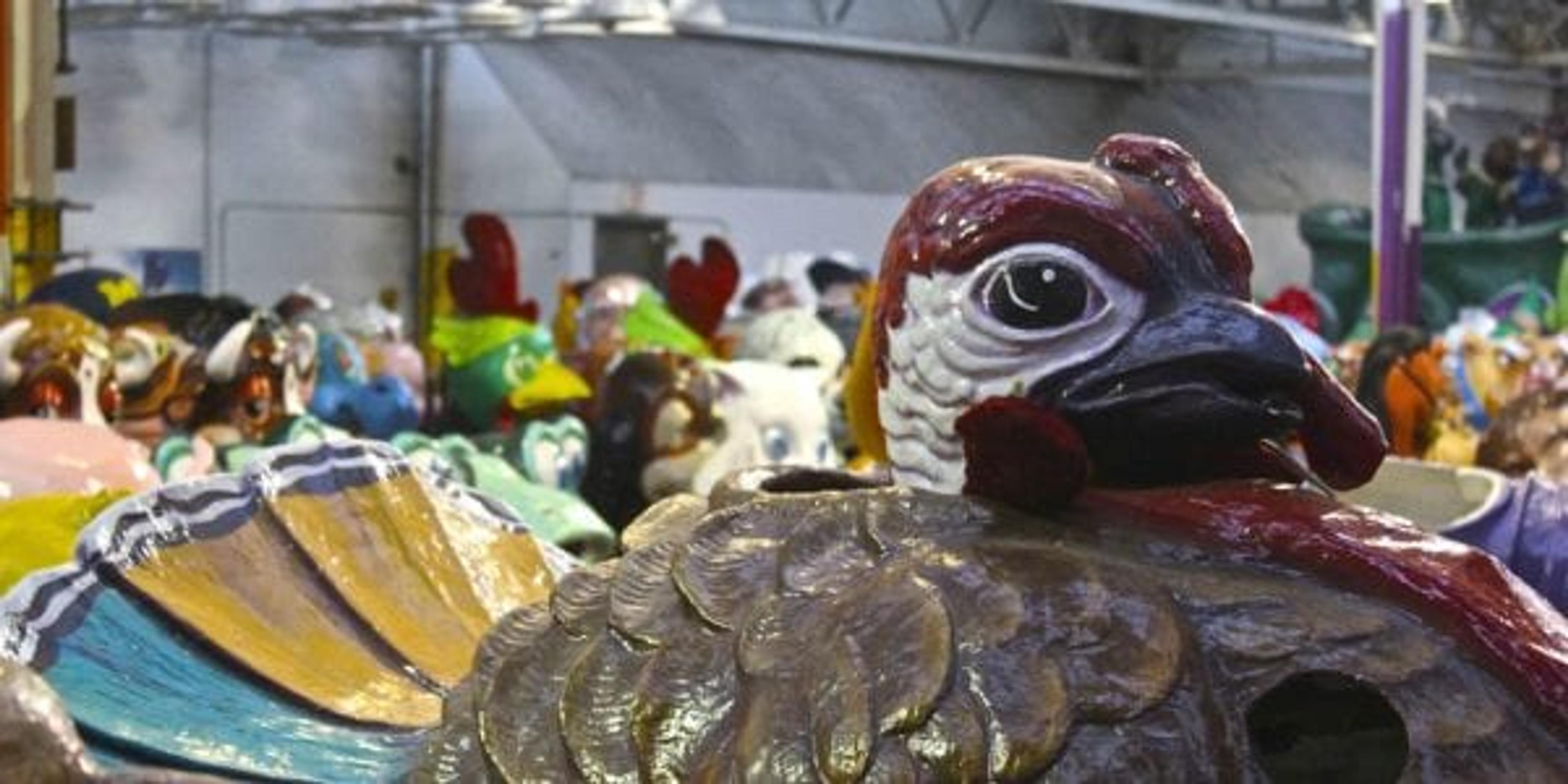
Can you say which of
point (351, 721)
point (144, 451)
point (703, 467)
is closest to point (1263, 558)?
point (351, 721)

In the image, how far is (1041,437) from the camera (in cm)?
170

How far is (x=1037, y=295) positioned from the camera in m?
1.72

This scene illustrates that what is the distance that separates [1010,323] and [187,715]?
29.2 inches

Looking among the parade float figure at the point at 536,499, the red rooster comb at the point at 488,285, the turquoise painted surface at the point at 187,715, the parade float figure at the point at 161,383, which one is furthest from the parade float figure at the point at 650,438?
the turquoise painted surface at the point at 187,715

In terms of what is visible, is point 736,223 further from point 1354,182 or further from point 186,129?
point 1354,182

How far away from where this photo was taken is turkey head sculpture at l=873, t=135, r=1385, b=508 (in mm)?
1713

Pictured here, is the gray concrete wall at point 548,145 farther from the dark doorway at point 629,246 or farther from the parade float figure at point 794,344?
the parade float figure at point 794,344

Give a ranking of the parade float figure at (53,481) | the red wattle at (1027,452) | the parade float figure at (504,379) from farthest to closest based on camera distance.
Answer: the parade float figure at (504,379) < the parade float figure at (53,481) < the red wattle at (1027,452)

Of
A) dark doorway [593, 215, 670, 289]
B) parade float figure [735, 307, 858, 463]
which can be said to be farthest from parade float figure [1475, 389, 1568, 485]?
dark doorway [593, 215, 670, 289]

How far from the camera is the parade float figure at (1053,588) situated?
157 cm

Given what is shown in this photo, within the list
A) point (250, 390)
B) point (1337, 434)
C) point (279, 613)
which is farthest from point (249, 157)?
point (1337, 434)

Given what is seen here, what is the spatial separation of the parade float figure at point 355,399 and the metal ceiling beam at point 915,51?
5347mm

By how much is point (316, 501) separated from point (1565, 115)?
1687 centimetres

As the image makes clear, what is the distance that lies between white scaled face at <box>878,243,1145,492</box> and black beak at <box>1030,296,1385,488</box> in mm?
16
